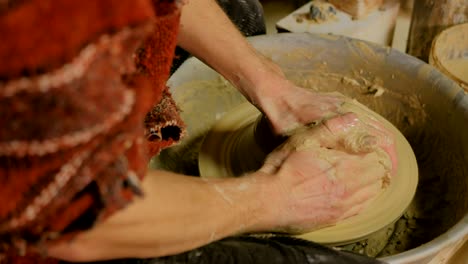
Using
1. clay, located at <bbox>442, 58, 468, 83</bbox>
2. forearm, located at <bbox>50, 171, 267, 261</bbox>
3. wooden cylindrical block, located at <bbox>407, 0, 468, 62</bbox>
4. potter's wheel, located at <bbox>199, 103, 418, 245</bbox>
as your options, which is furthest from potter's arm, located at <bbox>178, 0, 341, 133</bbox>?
wooden cylindrical block, located at <bbox>407, 0, 468, 62</bbox>

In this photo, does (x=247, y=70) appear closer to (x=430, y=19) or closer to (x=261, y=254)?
(x=261, y=254)

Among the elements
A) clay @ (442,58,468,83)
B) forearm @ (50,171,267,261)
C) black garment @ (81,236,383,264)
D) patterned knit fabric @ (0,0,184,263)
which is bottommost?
clay @ (442,58,468,83)

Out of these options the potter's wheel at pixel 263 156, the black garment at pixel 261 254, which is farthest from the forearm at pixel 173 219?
the potter's wheel at pixel 263 156

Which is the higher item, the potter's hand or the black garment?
the potter's hand

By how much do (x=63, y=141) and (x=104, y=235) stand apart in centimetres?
20

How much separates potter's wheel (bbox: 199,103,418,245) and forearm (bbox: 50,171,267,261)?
27 centimetres

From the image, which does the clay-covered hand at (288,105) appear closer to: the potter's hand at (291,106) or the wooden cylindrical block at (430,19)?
the potter's hand at (291,106)

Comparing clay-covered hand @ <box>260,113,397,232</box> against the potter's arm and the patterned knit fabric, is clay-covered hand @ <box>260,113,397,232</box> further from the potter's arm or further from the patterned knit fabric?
the patterned knit fabric

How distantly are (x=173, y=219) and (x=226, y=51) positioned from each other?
0.60 meters

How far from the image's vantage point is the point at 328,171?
1.10 m

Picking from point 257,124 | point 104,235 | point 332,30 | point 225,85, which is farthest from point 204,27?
point 332,30

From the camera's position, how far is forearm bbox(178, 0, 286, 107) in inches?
50.8

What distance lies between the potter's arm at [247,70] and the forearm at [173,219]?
1.13 ft

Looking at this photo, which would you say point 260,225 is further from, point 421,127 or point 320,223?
point 421,127
